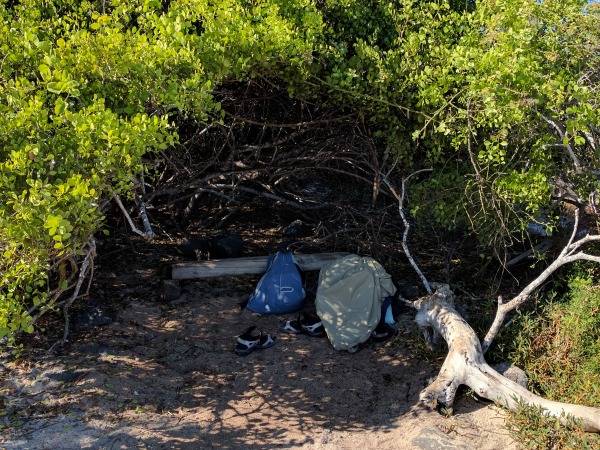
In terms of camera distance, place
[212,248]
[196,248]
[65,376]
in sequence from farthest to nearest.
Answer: [212,248] → [196,248] → [65,376]

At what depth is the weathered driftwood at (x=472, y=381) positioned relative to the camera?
177 inches

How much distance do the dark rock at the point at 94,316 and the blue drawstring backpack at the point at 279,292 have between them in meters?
1.31

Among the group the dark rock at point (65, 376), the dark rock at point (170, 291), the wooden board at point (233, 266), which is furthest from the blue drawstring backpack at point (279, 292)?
the dark rock at point (65, 376)

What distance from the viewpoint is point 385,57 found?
5.66 metres

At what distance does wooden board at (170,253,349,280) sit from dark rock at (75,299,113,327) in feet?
2.80

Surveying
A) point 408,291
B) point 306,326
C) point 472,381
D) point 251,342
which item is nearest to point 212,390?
point 251,342

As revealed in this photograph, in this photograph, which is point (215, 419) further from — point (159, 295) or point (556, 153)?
point (556, 153)

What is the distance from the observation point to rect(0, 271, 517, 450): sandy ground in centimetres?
462

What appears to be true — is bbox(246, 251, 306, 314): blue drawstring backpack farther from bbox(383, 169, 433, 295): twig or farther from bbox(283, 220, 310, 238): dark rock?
bbox(283, 220, 310, 238): dark rock

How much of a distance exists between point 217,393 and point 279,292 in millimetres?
1387

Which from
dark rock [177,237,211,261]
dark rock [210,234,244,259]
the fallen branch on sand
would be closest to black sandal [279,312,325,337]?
the fallen branch on sand

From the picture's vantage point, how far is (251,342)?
576 cm

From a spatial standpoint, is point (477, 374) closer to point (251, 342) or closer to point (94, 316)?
point (251, 342)

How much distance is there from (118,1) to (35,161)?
5.61 feet
